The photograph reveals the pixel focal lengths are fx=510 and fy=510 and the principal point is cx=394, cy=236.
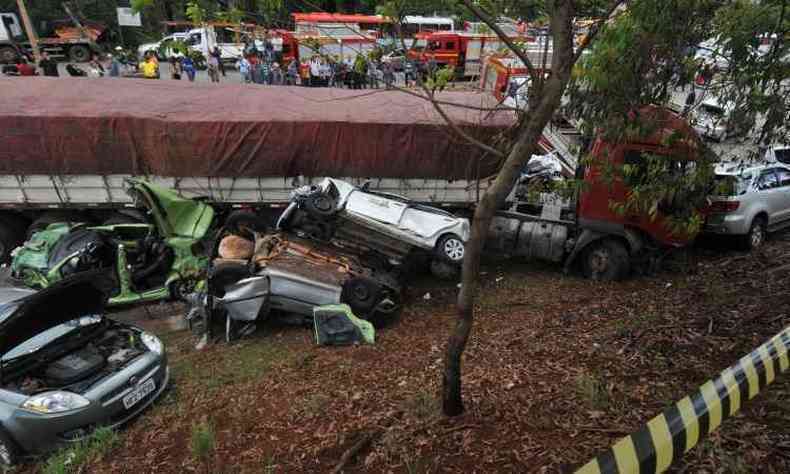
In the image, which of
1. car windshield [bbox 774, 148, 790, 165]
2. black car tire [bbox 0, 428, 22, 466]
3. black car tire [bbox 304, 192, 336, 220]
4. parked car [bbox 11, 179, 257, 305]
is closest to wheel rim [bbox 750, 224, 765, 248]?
car windshield [bbox 774, 148, 790, 165]

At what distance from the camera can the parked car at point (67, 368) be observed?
4.68 m

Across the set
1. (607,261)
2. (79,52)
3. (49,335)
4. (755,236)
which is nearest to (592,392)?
(607,261)

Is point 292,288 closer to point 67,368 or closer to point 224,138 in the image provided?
point 67,368

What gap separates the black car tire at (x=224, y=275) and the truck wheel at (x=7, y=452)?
291 cm

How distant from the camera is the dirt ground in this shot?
3.70 meters

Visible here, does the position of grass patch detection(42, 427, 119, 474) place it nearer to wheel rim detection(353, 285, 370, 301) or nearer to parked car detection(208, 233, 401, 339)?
parked car detection(208, 233, 401, 339)

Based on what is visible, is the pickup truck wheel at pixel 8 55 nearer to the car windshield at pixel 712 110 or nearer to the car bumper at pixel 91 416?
the car bumper at pixel 91 416

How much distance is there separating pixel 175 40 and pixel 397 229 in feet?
17.0

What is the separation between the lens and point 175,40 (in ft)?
11.2

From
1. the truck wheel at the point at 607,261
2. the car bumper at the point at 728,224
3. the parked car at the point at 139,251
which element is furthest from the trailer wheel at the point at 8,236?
the car bumper at the point at 728,224

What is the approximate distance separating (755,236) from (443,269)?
18.8 ft

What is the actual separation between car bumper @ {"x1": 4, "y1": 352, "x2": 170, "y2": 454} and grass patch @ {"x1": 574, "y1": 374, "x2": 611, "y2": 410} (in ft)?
14.2

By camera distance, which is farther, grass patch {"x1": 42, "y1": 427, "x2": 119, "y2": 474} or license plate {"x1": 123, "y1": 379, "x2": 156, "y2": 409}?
license plate {"x1": 123, "y1": 379, "x2": 156, "y2": 409}

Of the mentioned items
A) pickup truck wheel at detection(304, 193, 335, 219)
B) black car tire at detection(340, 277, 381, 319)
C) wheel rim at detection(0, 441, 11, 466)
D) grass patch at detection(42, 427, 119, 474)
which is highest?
pickup truck wheel at detection(304, 193, 335, 219)
